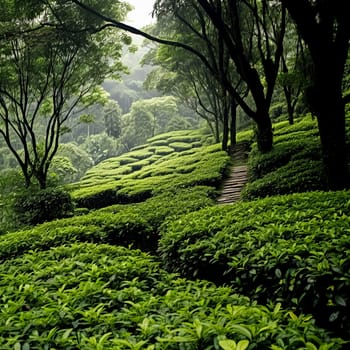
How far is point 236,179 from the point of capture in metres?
12.3

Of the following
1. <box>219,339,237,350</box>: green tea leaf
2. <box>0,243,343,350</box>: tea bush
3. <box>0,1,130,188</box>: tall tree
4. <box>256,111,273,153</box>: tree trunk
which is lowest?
<box>0,243,343,350</box>: tea bush

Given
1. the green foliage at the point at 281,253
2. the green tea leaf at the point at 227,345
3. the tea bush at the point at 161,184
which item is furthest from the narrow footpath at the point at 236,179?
the green tea leaf at the point at 227,345

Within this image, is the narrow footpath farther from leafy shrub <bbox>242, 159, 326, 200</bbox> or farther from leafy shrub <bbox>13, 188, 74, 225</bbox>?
leafy shrub <bbox>13, 188, 74, 225</bbox>

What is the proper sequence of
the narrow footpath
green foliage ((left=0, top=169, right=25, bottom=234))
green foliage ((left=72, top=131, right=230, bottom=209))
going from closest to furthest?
the narrow footpath
green foliage ((left=0, top=169, right=25, bottom=234))
green foliage ((left=72, top=131, right=230, bottom=209))

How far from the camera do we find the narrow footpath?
10177 millimetres

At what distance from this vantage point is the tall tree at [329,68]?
18.0ft

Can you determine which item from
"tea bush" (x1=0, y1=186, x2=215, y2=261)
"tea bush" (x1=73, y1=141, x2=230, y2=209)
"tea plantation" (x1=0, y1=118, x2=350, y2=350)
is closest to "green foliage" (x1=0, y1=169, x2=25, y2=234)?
"tea bush" (x1=73, y1=141, x2=230, y2=209)

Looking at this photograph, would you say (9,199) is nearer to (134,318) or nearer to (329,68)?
(329,68)

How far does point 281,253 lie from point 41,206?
10550 mm

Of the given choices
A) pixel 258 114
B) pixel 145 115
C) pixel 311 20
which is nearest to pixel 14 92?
pixel 258 114

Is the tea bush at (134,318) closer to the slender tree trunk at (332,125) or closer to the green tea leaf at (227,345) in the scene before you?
the green tea leaf at (227,345)

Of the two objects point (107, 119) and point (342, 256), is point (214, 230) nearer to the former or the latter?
point (342, 256)

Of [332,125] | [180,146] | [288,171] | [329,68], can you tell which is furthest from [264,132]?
[180,146]

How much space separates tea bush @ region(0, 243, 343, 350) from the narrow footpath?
23.0ft
